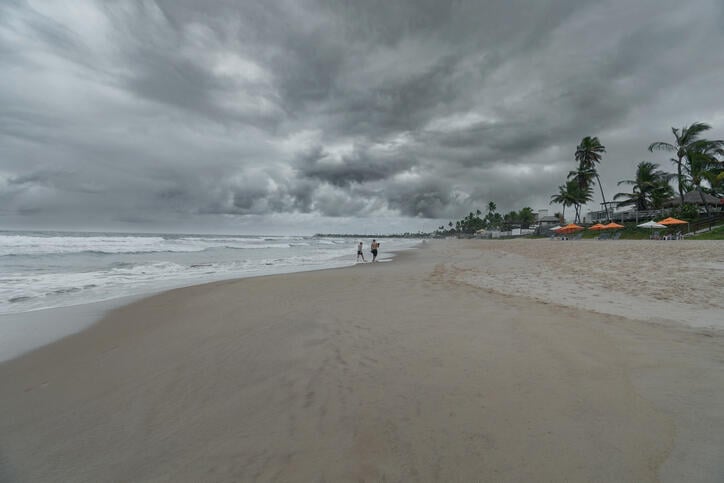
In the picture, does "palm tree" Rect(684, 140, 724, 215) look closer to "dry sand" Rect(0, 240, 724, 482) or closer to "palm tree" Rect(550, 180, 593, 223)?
"palm tree" Rect(550, 180, 593, 223)

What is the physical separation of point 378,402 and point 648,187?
64.8m

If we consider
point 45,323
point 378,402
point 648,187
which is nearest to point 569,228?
point 648,187

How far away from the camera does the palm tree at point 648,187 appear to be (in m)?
46.2

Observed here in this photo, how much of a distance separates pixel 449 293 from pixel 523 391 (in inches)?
203

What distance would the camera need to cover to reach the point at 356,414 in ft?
9.33

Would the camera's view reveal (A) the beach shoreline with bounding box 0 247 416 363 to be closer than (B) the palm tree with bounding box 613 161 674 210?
Yes

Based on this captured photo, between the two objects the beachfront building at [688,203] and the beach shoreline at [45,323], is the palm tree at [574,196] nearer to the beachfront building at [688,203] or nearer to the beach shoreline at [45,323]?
the beachfront building at [688,203]

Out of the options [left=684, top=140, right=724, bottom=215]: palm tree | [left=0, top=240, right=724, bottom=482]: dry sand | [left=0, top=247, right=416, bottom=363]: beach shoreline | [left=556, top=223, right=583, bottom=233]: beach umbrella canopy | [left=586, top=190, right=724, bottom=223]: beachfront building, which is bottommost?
[left=0, top=240, right=724, bottom=482]: dry sand

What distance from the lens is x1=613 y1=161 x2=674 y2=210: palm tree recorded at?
46.2 m

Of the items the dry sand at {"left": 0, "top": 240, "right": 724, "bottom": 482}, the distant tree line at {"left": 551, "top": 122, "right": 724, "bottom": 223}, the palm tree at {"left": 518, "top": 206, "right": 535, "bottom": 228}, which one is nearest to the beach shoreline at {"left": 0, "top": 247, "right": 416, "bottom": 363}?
the dry sand at {"left": 0, "top": 240, "right": 724, "bottom": 482}

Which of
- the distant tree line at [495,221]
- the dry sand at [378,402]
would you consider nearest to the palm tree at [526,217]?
the distant tree line at [495,221]

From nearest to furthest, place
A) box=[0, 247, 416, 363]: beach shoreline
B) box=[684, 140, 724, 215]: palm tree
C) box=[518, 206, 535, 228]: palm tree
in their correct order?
1. box=[0, 247, 416, 363]: beach shoreline
2. box=[684, 140, 724, 215]: palm tree
3. box=[518, 206, 535, 228]: palm tree

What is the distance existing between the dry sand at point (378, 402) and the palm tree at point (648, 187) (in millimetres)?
58870

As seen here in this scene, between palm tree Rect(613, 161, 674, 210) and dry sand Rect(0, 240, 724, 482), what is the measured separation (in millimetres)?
58870
